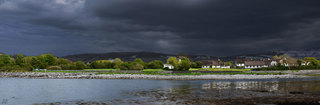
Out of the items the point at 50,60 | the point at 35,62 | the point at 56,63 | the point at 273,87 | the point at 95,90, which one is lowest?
the point at 95,90

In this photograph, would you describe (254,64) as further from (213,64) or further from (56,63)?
(56,63)

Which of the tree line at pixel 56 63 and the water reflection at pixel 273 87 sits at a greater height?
the tree line at pixel 56 63

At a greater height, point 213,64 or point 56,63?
point 213,64

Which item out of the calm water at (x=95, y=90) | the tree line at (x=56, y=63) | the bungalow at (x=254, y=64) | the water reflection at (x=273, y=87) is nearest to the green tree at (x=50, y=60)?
the tree line at (x=56, y=63)

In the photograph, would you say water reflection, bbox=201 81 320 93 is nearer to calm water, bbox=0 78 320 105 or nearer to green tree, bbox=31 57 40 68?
calm water, bbox=0 78 320 105

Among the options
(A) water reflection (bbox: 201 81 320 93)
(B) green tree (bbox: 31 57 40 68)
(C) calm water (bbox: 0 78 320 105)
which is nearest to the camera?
(C) calm water (bbox: 0 78 320 105)

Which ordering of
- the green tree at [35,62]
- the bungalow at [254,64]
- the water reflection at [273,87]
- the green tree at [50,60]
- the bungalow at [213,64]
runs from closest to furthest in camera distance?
the water reflection at [273,87] → the green tree at [35,62] → the green tree at [50,60] → the bungalow at [254,64] → the bungalow at [213,64]

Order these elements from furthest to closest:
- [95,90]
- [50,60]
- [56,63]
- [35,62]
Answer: [56,63] < [50,60] < [35,62] < [95,90]

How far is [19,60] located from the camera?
4845 inches

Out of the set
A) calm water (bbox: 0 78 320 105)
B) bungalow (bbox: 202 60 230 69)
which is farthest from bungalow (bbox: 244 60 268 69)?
calm water (bbox: 0 78 320 105)

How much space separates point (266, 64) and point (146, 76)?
362ft

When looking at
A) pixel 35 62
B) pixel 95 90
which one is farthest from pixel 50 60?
pixel 95 90

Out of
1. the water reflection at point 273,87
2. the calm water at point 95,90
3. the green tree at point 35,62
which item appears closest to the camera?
the calm water at point 95,90

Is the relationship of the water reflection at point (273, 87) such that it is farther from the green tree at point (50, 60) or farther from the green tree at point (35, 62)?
the green tree at point (50, 60)
